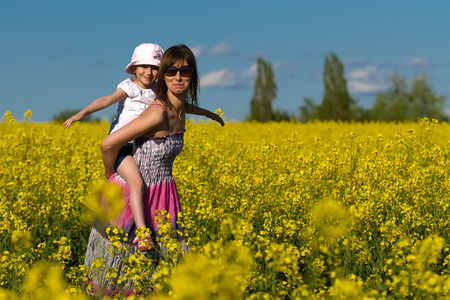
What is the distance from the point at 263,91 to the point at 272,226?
47.5 m

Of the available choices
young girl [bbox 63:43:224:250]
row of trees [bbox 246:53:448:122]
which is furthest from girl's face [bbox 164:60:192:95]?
row of trees [bbox 246:53:448:122]

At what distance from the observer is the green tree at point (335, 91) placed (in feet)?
155

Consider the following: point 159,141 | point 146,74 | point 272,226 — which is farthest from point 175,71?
point 272,226

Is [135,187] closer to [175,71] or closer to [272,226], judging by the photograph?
[175,71]

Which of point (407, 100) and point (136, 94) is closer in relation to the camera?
point (136, 94)

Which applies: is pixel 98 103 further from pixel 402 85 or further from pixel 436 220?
pixel 402 85

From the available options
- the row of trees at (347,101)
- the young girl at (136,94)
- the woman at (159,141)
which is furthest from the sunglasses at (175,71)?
the row of trees at (347,101)

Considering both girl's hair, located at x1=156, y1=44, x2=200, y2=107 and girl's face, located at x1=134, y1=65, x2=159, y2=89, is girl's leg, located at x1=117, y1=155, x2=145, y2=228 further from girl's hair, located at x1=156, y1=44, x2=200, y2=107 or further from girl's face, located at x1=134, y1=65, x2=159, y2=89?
girl's face, located at x1=134, y1=65, x2=159, y2=89

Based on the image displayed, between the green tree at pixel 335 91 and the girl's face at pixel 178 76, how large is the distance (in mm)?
43231

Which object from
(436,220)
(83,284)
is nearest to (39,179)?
(83,284)

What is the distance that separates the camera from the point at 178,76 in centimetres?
346

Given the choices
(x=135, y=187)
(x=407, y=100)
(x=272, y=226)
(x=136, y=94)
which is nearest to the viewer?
(x=135, y=187)

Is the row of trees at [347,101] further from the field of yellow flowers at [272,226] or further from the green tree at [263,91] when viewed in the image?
the field of yellow flowers at [272,226]

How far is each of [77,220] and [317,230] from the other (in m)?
2.91
